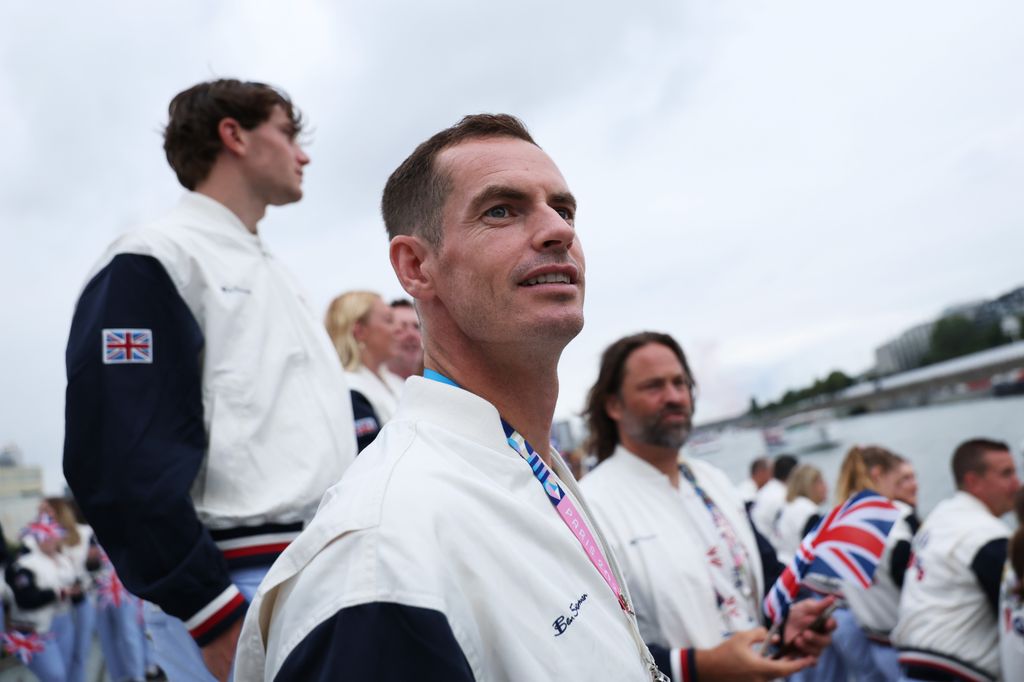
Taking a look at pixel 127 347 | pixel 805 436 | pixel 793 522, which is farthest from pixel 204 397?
pixel 805 436

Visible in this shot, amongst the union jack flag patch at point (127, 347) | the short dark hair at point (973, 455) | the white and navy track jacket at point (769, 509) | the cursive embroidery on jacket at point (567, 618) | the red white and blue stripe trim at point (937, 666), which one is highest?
the union jack flag patch at point (127, 347)

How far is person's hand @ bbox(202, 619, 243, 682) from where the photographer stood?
1.57 meters

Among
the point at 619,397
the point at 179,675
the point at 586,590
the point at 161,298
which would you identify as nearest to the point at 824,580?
the point at 619,397

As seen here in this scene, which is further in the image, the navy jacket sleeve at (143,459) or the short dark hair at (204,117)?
the short dark hair at (204,117)

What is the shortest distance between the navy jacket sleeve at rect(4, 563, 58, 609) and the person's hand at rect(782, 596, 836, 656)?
24.5 feet

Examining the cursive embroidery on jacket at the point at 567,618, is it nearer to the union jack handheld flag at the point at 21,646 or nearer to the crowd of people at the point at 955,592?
the crowd of people at the point at 955,592

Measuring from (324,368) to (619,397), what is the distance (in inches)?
69.6

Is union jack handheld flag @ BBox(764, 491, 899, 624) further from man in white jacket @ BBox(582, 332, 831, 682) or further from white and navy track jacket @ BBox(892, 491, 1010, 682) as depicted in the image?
white and navy track jacket @ BBox(892, 491, 1010, 682)

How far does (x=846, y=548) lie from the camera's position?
89.7 inches

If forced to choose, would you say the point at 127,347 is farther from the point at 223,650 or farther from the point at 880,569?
the point at 880,569

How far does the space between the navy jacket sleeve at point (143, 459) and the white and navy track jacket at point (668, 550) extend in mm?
1585

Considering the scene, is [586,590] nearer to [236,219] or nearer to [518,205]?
[518,205]

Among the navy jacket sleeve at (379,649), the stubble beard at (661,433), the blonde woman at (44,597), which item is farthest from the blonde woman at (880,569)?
the blonde woman at (44,597)

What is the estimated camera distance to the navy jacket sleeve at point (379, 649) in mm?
821
